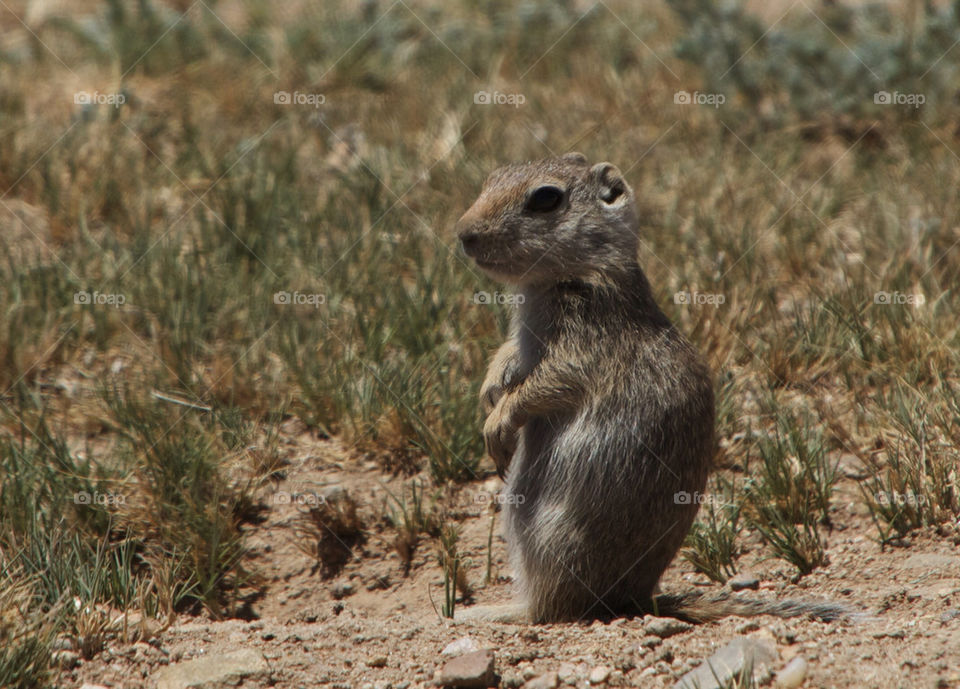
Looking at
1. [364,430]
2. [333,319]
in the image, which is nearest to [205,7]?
[333,319]

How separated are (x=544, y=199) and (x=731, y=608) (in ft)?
5.02

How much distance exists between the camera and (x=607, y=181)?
4.57 metres

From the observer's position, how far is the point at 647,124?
314 inches

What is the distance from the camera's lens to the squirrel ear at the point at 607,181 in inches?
179

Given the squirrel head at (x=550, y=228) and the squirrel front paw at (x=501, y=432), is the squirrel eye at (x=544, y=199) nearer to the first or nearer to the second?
the squirrel head at (x=550, y=228)

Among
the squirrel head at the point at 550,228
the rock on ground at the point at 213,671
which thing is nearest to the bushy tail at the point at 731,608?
the squirrel head at the point at 550,228

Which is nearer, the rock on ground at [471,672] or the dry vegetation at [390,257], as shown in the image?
the rock on ground at [471,672]

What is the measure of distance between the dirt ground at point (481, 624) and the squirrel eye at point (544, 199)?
4.37 feet

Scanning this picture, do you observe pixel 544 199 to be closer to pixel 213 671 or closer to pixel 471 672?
pixel 471 672

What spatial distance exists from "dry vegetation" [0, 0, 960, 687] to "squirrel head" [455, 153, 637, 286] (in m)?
0.99

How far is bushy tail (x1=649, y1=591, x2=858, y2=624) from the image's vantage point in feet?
12.7

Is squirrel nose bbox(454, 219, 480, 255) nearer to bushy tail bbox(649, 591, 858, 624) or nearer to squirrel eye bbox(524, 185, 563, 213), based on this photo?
squirrel eye bbox(524, 185, 563, 213)

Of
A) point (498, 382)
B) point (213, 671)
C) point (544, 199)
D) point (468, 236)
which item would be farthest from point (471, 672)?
point (544, 199)

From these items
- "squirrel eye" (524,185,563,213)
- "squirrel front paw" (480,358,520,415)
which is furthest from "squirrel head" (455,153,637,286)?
"squirrel front paw" (480,358,520,415)
